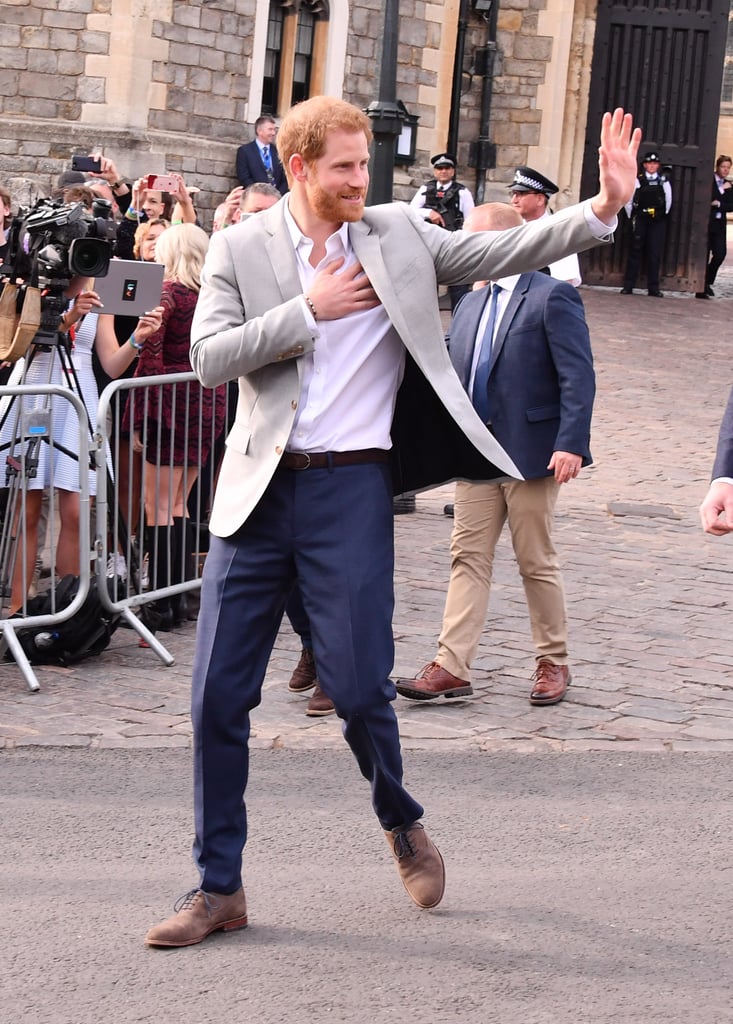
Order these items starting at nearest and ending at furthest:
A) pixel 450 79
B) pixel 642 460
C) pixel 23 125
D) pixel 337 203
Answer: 1. pixel 337 203
2. pixel 642 460
3. pixel 23 125
4. pixel 450 79

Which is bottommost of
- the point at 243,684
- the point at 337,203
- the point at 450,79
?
the point at 243,684

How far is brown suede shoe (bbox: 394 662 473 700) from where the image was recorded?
6352 millimetres

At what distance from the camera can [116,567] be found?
704 centimetres

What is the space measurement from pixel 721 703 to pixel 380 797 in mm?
2672

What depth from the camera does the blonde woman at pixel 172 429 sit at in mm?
7324

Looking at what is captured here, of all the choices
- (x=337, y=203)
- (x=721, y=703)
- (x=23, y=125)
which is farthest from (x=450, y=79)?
(x=337, y=203)

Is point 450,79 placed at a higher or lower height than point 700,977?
higher

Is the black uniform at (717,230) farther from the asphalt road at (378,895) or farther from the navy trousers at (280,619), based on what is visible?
the navy trousers at (280,619)

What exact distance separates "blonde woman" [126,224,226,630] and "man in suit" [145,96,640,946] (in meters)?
3.13

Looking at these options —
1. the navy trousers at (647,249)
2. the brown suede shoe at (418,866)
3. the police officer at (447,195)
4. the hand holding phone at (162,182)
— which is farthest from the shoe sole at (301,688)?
the navy trousers at (647,249)

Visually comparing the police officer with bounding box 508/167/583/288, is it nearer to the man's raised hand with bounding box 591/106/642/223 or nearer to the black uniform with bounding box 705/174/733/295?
the man's raised hand with bounding box 591/106/642/223

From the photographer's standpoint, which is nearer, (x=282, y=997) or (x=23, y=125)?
(x=282, y=997)

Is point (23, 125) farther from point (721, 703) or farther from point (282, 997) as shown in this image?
point (282, 997)

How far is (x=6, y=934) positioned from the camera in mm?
4031
